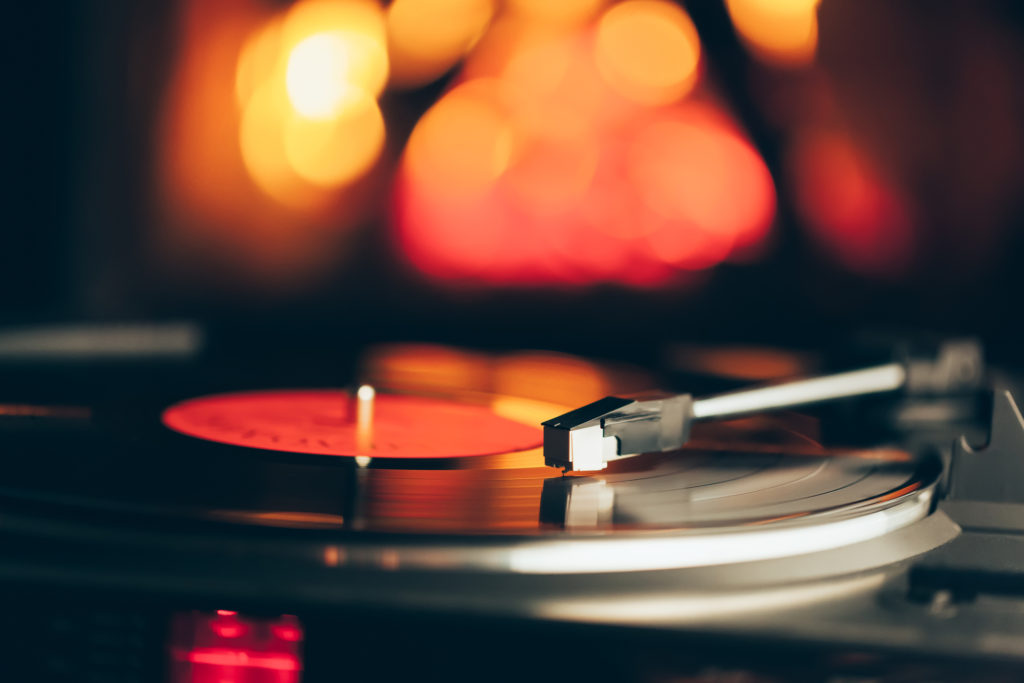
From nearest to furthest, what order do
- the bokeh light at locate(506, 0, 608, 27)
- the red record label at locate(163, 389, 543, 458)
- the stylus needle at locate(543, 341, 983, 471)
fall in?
the stylus needle at locate(543, 341, 983, 471)
the red record label at locate(163, 389, 543, 458)
the bokeh light at locate(506, 0, 608, 27)

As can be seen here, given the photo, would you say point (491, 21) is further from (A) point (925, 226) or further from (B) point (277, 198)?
(A) point (925, 226)

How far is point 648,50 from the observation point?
5.29 feet

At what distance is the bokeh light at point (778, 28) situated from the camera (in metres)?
1.45

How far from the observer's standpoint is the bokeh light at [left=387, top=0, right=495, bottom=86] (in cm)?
173

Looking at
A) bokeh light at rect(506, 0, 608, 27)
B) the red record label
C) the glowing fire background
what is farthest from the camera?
bokeh light at rect(506, 0, 608, 27)

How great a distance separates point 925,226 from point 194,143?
1.31 m

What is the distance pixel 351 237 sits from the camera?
1.85 metres

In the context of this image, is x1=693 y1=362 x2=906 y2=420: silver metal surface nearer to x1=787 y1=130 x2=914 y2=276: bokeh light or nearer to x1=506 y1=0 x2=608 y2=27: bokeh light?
x1=787 y1=130 x2=914 y2=276: bokeh light

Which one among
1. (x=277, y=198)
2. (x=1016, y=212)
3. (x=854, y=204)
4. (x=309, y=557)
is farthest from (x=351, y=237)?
(x=309, y=557)

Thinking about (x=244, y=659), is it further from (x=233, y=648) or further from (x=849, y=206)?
(x=849, y=206)

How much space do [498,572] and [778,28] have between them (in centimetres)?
134

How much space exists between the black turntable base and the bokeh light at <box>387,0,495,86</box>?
1.37 m

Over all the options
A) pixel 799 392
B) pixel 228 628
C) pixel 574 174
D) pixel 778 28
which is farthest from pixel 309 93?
pixel 228 628

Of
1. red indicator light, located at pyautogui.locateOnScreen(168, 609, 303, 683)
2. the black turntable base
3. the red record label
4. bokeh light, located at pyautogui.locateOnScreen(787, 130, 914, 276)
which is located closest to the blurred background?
bokeh light, located at pyautogui.locateOnScreen(787, 130, 914, 276)
